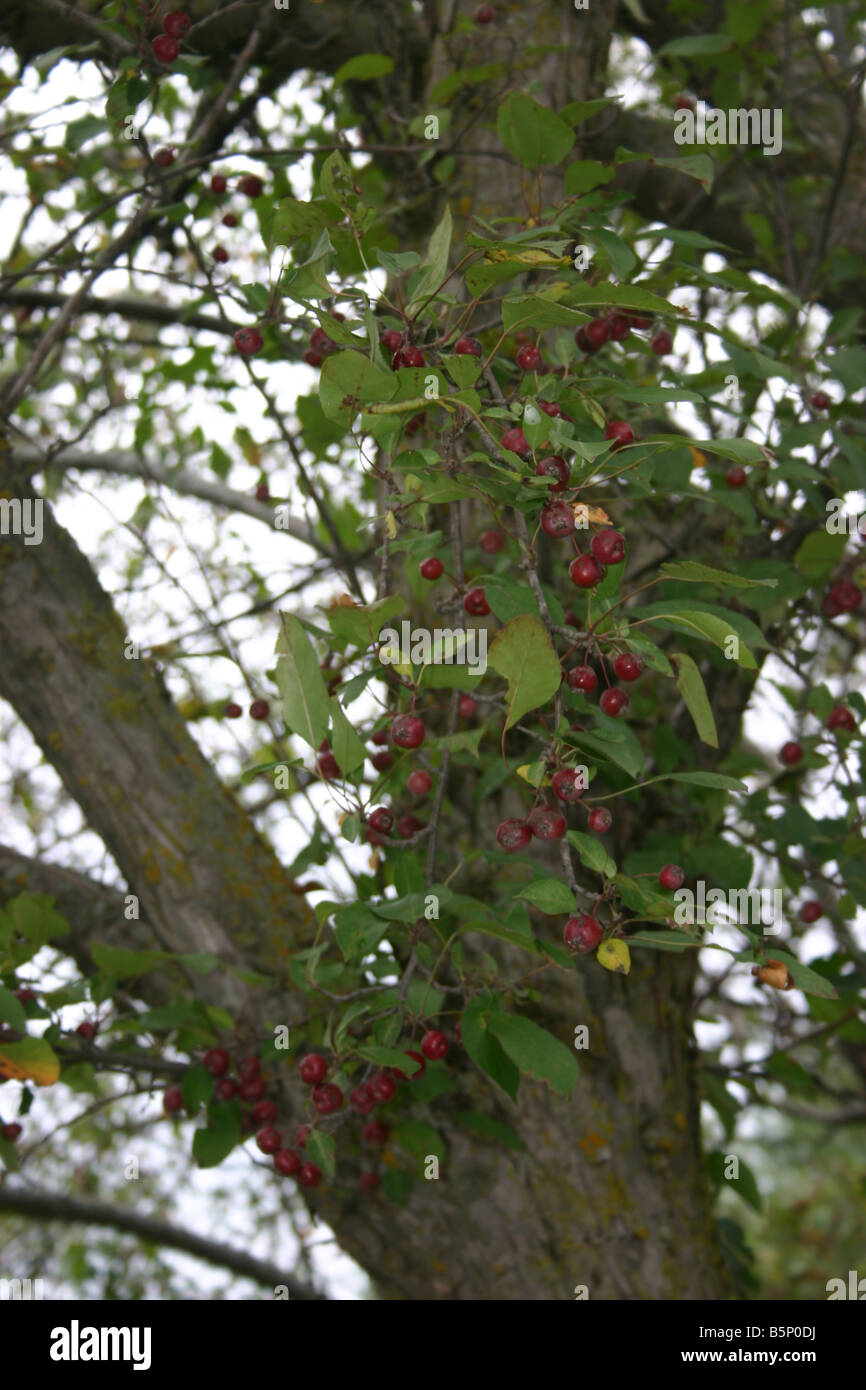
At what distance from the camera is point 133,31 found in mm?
1720

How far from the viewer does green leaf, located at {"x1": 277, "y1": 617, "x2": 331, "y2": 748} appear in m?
1.27

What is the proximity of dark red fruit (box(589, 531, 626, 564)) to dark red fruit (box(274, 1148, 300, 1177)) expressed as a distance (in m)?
1.03

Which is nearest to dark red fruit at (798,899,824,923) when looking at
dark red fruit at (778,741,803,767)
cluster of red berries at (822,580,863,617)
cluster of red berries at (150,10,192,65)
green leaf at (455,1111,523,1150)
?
dark red fruit at (778,741,803,767)

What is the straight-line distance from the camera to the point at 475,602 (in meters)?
1.44

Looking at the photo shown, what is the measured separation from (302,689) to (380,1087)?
62 cm

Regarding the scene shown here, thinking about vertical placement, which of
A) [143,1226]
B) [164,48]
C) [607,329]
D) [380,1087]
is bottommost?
[143,1226]

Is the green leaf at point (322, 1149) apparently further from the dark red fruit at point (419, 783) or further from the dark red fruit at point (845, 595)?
the dark red fruit at point (845, 595)

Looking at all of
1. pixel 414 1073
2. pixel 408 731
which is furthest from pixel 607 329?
pixel 414 1073

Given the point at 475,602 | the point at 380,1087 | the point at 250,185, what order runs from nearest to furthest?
the point at 475,602
the point at 380,1087
the point at 250,185

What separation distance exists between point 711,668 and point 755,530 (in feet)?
1.08

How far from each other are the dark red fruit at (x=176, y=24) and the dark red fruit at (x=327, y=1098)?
1.62 meters

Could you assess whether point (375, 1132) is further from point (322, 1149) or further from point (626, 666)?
point (626, 666)

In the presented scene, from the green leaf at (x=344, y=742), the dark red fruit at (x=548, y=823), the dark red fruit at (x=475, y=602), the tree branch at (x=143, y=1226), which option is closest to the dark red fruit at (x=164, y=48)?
the dark red fruit at (x=475, y=602)

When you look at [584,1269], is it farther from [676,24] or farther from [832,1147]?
[832,1147]
